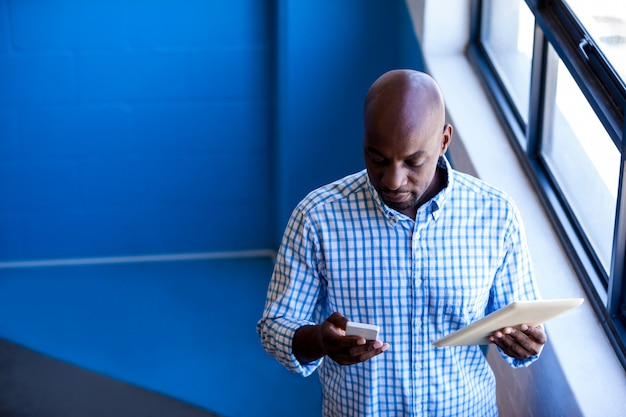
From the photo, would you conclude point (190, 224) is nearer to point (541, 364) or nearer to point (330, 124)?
point (330, 124)

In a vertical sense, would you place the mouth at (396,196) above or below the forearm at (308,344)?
above

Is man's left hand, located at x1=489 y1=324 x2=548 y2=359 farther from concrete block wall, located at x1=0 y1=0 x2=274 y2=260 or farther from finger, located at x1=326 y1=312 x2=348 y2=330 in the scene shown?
concrete block wall, located at x1=0 y1=0 x2=274 y2=260

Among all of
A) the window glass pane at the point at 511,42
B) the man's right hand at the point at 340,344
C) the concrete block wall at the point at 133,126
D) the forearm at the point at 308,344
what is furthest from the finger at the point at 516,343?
the concrete block wall at the point at 133,126

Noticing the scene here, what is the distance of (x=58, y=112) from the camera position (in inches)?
165

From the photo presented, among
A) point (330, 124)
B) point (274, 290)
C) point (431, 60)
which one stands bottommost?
point (274, 290)

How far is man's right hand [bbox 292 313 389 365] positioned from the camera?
1.82 meters

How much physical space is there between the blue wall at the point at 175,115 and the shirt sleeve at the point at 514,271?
6.12 ft

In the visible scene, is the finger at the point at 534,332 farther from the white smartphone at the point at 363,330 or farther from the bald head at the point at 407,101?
the bald head at the point at 407,101

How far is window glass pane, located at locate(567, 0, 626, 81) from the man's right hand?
3.34ft

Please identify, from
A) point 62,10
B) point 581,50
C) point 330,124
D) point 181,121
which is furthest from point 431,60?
point 62,10

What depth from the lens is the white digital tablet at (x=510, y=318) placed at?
1.77 m

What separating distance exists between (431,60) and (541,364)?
1.44 meters

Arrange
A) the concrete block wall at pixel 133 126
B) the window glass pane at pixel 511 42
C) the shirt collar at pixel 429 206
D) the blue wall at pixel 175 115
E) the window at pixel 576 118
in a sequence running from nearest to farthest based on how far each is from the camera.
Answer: the shirt collar at pixel 429 206 < the window at pixel 576 118 < the window glass pane at pixel 511 42 < the blue wall at pixel 175 115 < the concrete block wall at pixel 133 126

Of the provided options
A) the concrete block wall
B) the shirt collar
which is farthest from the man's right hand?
the concrete block wall
